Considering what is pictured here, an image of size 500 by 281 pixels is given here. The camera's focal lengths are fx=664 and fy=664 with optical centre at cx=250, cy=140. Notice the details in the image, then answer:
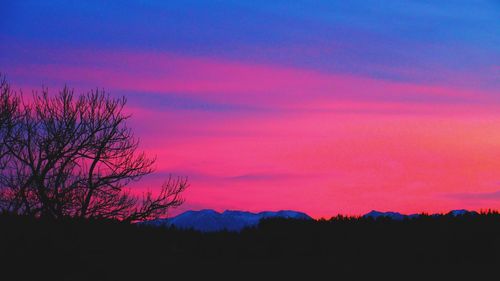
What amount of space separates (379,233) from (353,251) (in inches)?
30.3

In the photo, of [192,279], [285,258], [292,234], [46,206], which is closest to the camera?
[192,279]

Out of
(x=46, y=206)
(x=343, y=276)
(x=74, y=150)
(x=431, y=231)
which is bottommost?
(x=343, y=276)

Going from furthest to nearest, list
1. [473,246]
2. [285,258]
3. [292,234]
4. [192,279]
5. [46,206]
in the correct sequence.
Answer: [46,206] → [292,234] → [285,258] → [473,246] → [192,279]

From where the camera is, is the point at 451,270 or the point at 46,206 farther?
the point at 46,206

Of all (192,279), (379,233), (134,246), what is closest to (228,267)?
(192,279)

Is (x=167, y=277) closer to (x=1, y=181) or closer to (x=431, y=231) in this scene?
(x=431, y=231)

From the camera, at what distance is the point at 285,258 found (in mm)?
15344

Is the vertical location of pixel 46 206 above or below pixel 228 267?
above

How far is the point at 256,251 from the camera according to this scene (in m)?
16.0

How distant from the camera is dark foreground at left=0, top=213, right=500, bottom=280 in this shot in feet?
44.0

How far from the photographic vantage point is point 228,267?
14.0 m

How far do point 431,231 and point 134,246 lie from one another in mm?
6658

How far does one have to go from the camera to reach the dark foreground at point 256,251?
13.4 metres

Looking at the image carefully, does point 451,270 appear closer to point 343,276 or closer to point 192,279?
point 343,276
